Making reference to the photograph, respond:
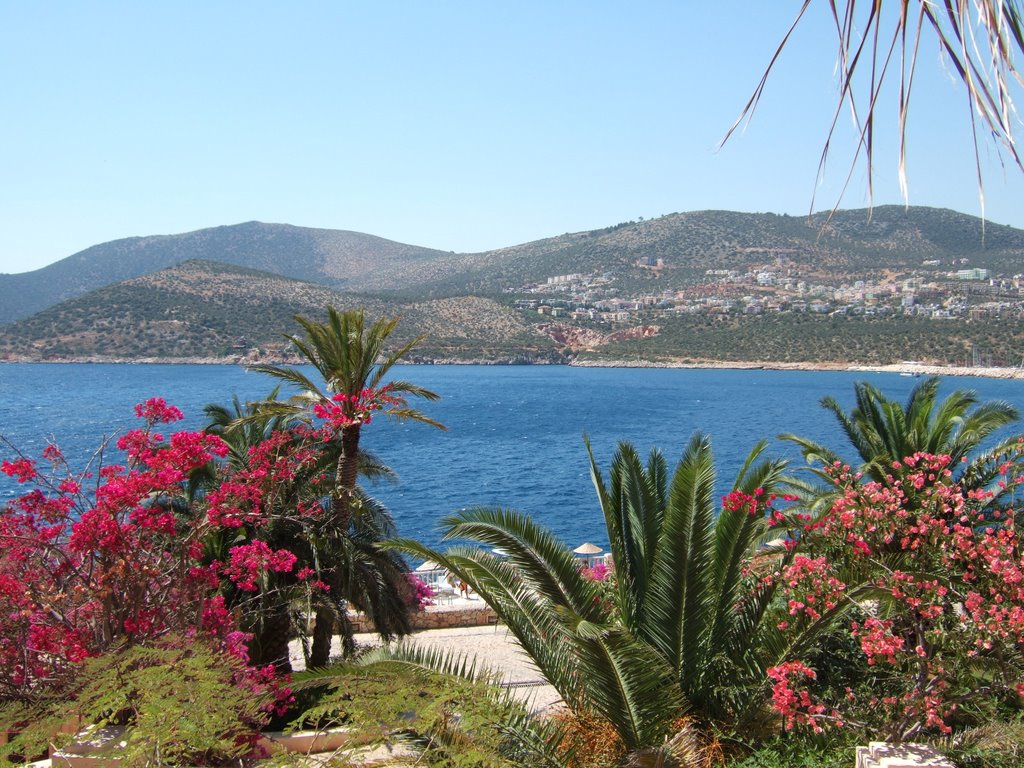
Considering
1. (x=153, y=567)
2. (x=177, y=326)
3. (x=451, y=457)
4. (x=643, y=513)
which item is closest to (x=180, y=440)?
(x=153, y=567)

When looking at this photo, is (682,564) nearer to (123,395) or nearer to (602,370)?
(123,395)

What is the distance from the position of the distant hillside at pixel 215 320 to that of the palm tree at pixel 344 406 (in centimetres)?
9415

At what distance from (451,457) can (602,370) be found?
78.5 meters

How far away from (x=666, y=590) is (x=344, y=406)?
530 centimetres

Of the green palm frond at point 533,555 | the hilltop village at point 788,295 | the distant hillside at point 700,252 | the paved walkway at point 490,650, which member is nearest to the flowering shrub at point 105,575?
the green palm frond at point 533,555

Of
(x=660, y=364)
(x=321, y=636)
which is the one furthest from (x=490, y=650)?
(x=660, y=364)

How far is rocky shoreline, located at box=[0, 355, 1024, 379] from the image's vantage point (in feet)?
326

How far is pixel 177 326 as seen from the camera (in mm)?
114000

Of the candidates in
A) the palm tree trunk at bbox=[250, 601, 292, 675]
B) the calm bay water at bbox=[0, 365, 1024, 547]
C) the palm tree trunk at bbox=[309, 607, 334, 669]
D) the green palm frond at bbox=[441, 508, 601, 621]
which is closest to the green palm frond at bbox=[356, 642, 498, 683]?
the green palm frond at bbox=[441, 508, 601, 621]

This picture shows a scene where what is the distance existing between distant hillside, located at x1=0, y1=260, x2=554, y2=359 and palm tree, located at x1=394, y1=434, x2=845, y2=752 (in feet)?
325

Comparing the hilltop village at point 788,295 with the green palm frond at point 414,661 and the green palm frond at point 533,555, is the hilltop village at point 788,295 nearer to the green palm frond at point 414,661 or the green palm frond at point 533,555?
the green palm frond at point 533,555

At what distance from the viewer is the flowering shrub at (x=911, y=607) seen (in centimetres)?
597

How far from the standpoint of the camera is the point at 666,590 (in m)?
6.91

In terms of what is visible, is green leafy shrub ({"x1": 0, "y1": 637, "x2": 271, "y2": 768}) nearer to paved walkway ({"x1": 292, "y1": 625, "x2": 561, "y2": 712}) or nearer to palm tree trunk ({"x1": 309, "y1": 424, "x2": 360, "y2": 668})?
palm tree trunk ({"x1": 309, "y1": 424, "x2": 360, "y2": 668})
